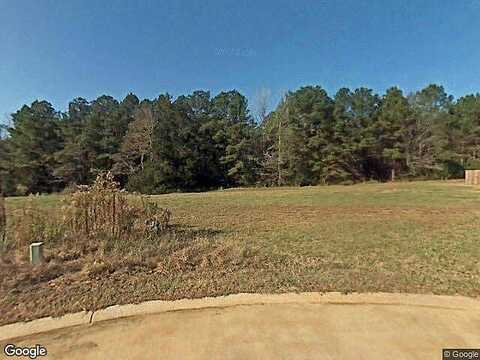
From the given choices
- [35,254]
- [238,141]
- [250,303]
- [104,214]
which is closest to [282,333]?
[250,303]

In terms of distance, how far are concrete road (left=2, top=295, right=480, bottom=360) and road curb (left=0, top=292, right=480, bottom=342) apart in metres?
0.03

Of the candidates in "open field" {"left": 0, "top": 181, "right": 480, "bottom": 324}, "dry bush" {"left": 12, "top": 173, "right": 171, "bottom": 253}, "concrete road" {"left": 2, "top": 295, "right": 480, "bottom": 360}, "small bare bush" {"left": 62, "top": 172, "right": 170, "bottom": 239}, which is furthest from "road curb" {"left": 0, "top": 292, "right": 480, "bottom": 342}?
"small bare bush" {"left": 62, "top": 172, "right": 170, "bottom": 239}

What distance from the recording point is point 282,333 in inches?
94.2

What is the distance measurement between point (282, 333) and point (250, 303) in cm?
60

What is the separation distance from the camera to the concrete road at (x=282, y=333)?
7.07 feet

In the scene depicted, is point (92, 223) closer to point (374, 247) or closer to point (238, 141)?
point (374, 247)

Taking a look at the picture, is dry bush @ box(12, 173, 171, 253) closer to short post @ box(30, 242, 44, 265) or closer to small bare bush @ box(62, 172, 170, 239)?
small bare bush @ box(62, 172, 170, 239)

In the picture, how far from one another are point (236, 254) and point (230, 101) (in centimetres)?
3136

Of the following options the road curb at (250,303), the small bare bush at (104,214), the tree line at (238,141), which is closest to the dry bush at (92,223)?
the small bare bush at (104,214)

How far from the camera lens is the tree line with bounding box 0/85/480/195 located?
30406mm

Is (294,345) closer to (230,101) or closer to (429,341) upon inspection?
(429,341)

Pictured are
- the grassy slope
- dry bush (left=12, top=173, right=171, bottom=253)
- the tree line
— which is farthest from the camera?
the tree line

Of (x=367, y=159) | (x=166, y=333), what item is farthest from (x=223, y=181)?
(x=166, y=333)

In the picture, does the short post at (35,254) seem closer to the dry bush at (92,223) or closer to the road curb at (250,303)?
the dry bush at (92,223)
